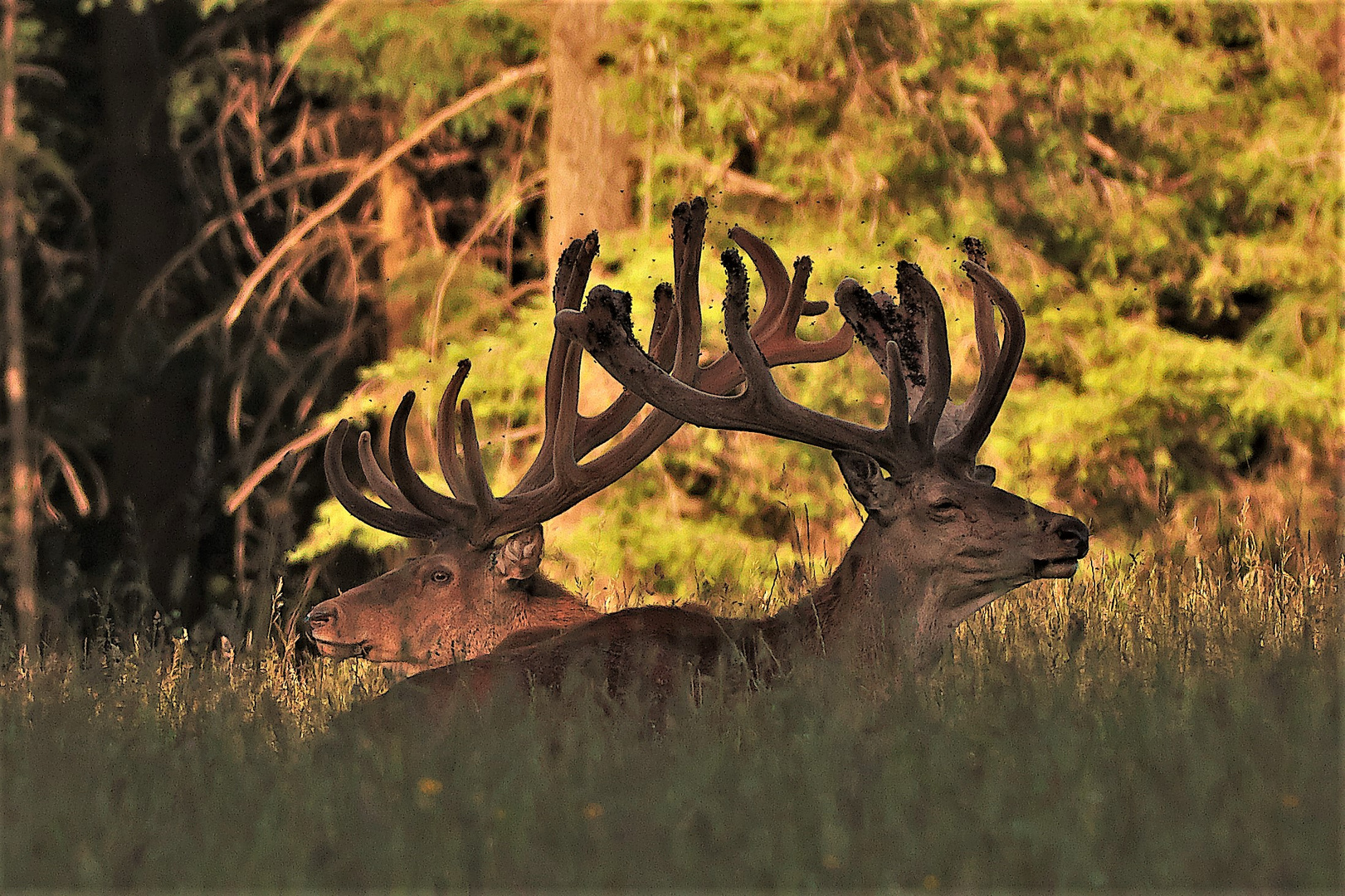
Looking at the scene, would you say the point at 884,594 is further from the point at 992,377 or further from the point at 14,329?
the point at 14,329

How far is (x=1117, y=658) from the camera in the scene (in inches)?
180

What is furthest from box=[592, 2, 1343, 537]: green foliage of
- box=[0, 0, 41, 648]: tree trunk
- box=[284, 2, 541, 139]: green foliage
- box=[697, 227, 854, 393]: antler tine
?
box=[0, 0, 41, 648]: tree trunk

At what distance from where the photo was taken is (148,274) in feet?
59.4

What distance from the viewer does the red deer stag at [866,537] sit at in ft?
16.0

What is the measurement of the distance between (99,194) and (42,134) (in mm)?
900

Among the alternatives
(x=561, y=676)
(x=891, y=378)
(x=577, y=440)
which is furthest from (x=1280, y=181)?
(x=561, y=676)

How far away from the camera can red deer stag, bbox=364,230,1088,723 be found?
488 cm

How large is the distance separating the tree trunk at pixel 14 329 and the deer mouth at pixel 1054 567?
1161 cm

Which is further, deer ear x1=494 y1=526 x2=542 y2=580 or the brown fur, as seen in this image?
deer ear x1=494 y1=526 x2=542 y2=580

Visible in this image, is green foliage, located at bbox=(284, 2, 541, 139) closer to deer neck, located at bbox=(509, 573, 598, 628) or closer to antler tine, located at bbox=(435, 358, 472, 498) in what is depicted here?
antler tine, located at bbox=(435, 358, 472, 498)

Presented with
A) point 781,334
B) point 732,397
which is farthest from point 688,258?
point 781,334

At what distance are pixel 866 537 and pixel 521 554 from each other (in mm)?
1389

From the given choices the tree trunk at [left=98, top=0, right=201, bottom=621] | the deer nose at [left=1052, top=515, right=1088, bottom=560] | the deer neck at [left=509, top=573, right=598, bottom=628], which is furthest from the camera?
the tree trunk at [left=98, top=0, right=201, bottom=621]

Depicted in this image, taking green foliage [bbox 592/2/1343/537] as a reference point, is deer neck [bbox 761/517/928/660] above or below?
below
